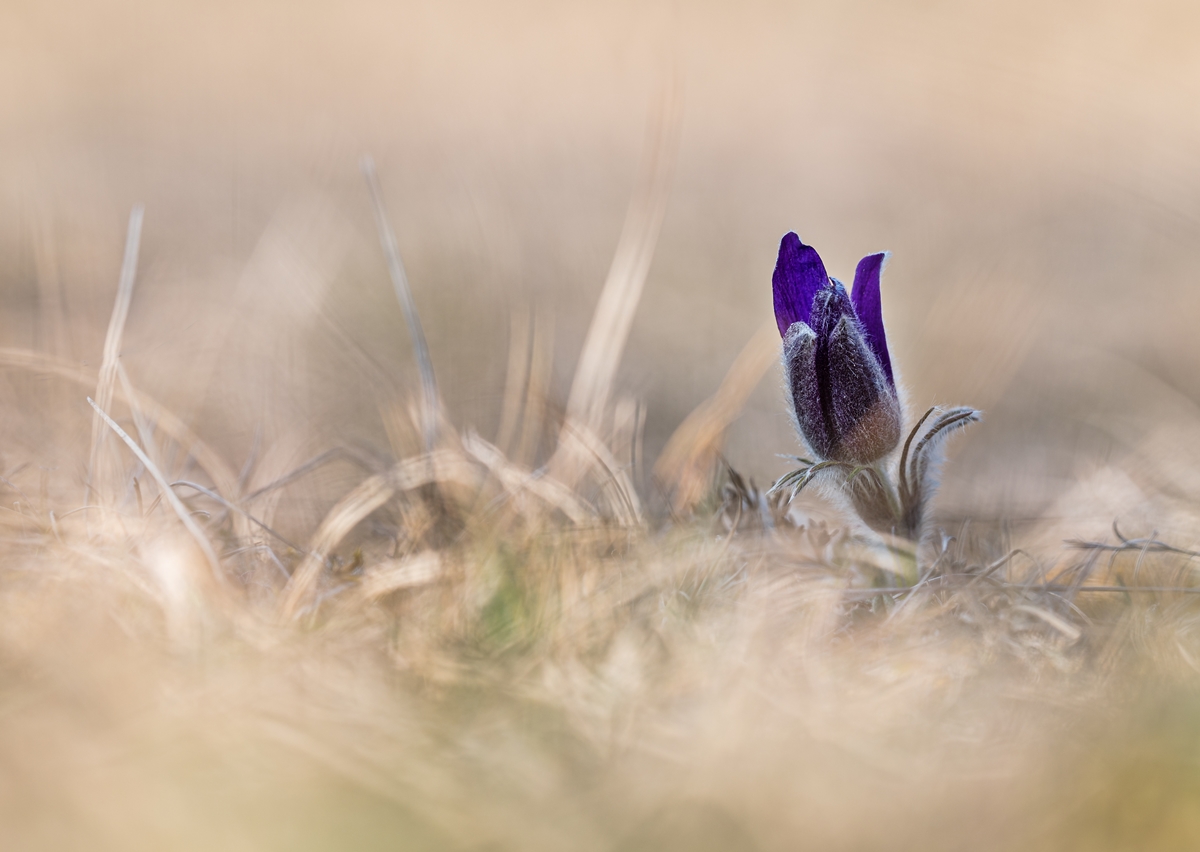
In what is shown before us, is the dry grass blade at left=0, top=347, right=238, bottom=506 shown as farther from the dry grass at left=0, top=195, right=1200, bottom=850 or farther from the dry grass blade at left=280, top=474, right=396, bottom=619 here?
the dry grass blade at left=280, top=474, right=396, bottom=619

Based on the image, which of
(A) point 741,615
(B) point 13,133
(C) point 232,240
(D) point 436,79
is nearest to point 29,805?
(A) point 741,615

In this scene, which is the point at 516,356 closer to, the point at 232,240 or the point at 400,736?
the point at 400,736

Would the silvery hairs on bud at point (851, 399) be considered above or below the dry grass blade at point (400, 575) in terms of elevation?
above

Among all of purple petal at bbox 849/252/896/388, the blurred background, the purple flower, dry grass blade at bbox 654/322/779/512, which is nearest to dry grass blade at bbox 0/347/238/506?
the blurred background

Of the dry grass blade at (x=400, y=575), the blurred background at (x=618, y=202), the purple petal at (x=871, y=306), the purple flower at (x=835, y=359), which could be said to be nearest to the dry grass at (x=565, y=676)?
the dry grass blade at (x=400, y=575)

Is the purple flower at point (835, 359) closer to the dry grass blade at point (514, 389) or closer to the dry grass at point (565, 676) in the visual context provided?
the dry grass at point (565, 676)
